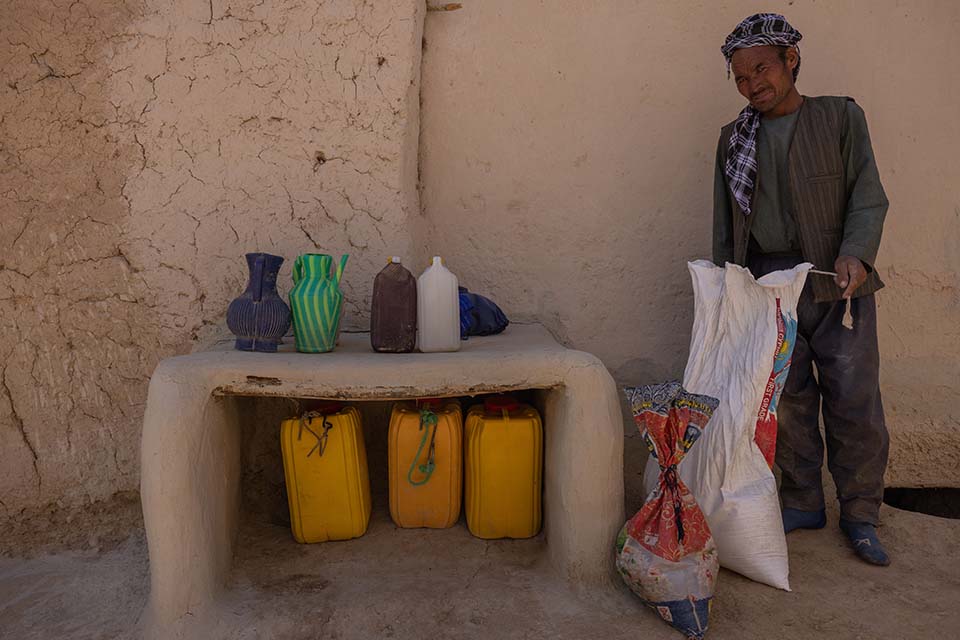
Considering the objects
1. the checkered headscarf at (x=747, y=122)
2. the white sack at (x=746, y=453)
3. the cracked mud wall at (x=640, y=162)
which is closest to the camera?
the white sack at (x=746, y=453)

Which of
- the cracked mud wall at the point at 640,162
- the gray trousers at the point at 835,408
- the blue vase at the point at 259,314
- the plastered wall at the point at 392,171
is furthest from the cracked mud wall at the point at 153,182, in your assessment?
the gray trousers at the point at 835,408

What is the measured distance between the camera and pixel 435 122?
108 inches

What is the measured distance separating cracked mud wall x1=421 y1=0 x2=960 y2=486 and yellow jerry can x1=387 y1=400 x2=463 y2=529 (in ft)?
2.39

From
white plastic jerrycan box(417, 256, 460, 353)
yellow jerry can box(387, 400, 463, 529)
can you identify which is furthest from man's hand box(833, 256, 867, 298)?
yellow jerry can box(387, 400, 463, 529)

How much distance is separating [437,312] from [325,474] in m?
0.66

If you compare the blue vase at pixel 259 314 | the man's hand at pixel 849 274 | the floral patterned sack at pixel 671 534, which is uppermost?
the man's hand at pixel 849 274

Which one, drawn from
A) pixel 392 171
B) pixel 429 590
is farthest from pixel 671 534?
pixel 392 171

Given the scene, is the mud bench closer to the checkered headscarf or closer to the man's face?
the checkered headscarf

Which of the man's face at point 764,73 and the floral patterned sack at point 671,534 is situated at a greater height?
the man's face at point 764,73

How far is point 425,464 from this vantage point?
222 centimetres

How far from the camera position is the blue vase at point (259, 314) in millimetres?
1997

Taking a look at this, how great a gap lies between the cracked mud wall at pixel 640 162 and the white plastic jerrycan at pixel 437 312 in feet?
2.25

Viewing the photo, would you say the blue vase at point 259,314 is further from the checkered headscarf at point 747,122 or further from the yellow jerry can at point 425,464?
the checkered headscarf at point 747,122

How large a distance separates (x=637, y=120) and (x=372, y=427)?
1.65 metres
